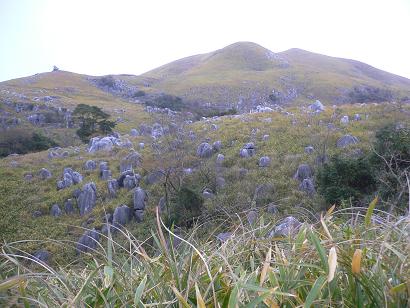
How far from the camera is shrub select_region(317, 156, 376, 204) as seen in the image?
10.0 m

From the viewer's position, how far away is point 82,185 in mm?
17812

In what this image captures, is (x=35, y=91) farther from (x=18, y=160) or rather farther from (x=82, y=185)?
(x=82, y=185)

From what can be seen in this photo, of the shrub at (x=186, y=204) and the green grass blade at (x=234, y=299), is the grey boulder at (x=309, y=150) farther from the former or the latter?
the green grass blade at (x=234, y=299)

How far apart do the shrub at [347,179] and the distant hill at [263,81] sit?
52936mm

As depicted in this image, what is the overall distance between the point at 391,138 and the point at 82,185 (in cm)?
1312

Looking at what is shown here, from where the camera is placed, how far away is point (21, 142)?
31.0 m

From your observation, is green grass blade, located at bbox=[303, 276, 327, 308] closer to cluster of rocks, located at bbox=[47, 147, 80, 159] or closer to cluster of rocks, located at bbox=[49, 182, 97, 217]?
cluster of rocks, located at bbox=[49, 182, 97, 217]

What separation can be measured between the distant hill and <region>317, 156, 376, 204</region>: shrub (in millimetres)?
52936

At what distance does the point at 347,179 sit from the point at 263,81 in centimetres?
6740

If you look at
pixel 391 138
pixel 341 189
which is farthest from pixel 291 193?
pixel 391 138

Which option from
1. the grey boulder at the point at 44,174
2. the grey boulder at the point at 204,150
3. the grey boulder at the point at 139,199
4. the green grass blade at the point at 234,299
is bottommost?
the grey boulder at the point at 44,174

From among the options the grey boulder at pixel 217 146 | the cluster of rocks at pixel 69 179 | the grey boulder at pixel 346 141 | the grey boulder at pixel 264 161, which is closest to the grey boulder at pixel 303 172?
the grey boulder at pixel 264 161

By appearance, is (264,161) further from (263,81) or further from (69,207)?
(263,81)

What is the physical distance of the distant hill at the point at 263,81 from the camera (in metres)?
67.6
